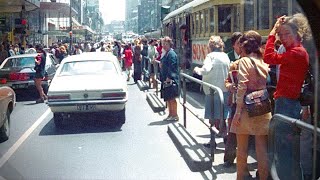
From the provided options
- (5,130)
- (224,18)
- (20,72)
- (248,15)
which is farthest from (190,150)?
(20,72)

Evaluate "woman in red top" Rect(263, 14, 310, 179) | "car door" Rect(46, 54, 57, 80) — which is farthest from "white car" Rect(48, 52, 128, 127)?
"woman in red top" Rect(263, 14, 310, 179)

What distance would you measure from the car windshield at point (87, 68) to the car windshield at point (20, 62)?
7.48 feet

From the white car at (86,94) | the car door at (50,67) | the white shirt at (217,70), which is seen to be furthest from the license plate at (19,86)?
the white shirt at (217,70)

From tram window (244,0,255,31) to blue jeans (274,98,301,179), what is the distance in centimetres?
548

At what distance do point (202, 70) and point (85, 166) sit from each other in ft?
7.17

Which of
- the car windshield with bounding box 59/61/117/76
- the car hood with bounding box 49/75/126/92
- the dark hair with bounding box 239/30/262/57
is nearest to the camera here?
the dark hair with bounding box 239/30/262/57

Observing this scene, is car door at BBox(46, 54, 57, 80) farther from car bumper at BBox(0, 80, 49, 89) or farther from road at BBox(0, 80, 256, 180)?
road at BBox(0, 80, 256, 180)

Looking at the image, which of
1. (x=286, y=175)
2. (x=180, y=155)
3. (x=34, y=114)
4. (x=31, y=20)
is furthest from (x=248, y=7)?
(x=31, y=20)

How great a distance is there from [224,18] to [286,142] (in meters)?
8.93

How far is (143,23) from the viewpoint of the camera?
94125mm

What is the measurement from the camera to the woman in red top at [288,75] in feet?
15.5

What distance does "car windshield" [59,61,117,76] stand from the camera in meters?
10.2

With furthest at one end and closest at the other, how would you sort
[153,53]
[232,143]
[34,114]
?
1. [153,53]
2. [34,114]
3. [232,143]

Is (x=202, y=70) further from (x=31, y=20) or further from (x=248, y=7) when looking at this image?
(x=31, y=20)
